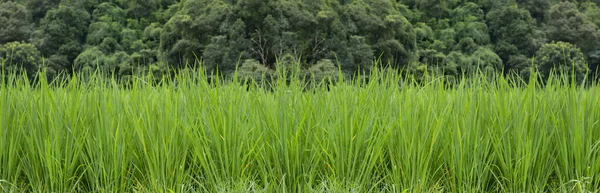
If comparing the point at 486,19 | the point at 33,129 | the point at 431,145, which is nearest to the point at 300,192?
the point at 431,145

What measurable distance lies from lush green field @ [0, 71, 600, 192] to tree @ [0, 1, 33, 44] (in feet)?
92.3

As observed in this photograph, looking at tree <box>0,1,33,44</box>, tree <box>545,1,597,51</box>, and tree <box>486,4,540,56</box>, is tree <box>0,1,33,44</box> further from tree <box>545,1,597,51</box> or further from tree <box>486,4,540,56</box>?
tree <box>545,1,597,51</box>

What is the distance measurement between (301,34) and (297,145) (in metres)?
9.93

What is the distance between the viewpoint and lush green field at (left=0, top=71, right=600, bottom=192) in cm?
275

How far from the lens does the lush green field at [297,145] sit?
2.75 meters

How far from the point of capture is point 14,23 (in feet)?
91.5

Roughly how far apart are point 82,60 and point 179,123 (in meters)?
21.5

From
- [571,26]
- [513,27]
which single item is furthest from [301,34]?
[571,26]

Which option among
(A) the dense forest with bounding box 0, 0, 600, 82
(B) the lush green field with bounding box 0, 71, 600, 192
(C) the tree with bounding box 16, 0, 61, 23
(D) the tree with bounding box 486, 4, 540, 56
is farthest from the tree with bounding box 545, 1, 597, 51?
(B) the lush green field with bounding box 0, 71, 600, 192

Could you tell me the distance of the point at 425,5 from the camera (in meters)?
27.2

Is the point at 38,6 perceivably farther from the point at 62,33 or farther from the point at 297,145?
the point at 297,145

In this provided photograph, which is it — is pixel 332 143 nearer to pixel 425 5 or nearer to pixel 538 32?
pixel 425 5

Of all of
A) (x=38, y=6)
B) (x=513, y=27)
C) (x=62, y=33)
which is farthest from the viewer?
(x=38, y=6)

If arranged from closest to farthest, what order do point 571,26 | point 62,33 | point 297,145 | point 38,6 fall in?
point 297,145 < point 62,33 < point 38,6 < point 571,26
